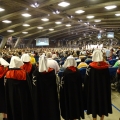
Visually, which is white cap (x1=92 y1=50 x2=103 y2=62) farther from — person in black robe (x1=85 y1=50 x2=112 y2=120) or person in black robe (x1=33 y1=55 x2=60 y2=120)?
person in black robe (x1=33 y1=55 x2=60 y2=120)

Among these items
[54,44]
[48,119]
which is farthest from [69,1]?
[54,44]

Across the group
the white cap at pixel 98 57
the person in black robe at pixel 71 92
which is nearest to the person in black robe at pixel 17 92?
the person in black robe at pixel 71 92

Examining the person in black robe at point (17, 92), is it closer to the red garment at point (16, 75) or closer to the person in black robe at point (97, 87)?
the red garment at point (16, 75)

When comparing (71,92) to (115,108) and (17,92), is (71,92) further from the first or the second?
(115,108)

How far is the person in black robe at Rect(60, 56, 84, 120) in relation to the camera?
4.79m

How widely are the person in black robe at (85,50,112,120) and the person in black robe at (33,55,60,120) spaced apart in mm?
925

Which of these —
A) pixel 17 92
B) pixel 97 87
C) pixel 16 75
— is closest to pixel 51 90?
pixel 17 92

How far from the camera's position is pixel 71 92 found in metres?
4.83

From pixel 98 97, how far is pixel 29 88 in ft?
6.00

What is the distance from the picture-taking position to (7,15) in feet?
60.6

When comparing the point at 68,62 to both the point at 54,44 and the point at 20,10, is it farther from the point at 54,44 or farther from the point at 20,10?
the point at 54,44

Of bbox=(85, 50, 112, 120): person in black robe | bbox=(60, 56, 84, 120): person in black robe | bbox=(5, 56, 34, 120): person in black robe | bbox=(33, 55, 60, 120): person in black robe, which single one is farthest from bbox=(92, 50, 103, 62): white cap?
bbox=(5, 56, 34, 120): person in black robe

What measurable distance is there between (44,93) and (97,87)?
54.0 inches

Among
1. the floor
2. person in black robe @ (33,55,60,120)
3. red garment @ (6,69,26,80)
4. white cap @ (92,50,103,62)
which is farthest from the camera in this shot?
the floor
